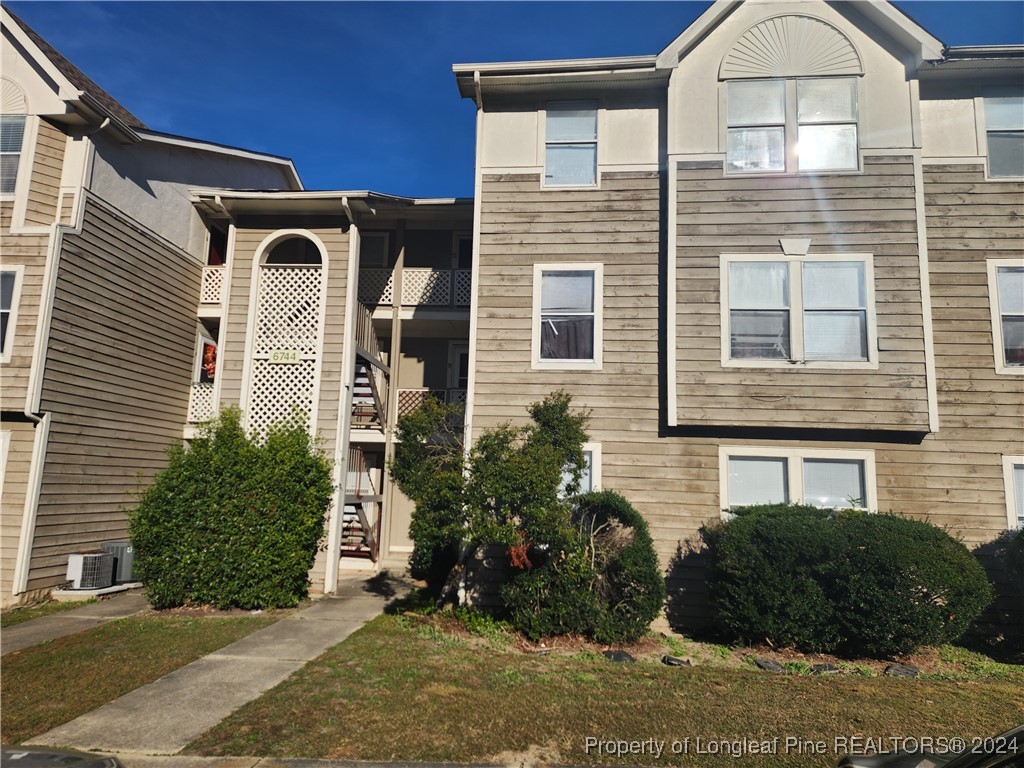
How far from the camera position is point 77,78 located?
1203 centimetres

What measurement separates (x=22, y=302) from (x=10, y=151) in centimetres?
283

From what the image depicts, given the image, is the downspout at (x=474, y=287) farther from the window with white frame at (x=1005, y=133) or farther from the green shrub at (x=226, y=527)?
the window with white frame at (x=1005, y=133)

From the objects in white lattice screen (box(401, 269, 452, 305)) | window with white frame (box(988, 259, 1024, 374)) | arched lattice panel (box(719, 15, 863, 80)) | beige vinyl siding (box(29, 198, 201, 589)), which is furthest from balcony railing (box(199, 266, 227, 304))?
window with white frame (box(988, 259, 1024, 374))

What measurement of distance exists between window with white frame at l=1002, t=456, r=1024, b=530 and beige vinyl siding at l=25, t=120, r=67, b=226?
15712mm

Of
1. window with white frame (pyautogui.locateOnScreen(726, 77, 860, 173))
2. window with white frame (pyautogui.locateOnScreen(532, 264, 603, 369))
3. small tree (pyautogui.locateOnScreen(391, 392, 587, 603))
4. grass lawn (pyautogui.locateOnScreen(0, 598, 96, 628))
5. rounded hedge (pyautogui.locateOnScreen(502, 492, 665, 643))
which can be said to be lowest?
grass lawn (pyautogui.locateOnScreen(0, 598, 96, 628))

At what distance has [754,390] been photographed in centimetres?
927

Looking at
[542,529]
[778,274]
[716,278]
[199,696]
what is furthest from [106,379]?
[778,274]

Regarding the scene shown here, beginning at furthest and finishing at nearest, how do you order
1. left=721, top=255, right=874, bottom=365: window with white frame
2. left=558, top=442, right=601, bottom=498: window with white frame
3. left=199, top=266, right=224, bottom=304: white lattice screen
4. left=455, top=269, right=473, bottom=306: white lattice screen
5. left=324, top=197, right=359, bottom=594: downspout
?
left=455, top=269, right=473, bottom=306: white lattice screen → left=199, top=266, right=224, bottom=304: white lattice screen → left=324, top=197, right=359, bottom=594: downspout → left=558, top=442, right=601, bottom=498: window with white frame → left=721, top=255, right=874, bottom=365: window with white frame

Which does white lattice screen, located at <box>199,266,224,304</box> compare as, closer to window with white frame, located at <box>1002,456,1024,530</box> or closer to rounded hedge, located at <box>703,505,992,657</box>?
rounded hedge, located at <box>703,505,992,657</box>

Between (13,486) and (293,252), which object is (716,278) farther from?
(13,486)

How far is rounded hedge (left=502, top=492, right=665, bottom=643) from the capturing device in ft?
26.2

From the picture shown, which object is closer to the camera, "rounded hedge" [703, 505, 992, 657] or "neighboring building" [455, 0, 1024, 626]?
"rounded hedge" [703, 505, 992, 657]

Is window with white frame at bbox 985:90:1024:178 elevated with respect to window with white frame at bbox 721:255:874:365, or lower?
elevated

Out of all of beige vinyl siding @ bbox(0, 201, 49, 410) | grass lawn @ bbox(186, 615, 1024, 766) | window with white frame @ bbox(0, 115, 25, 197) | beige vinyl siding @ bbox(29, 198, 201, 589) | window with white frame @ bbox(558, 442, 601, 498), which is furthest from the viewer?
window with white frame @ bbox(0, 115, 25, 197)
